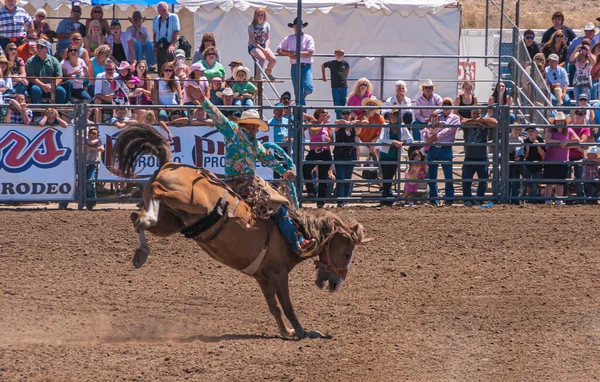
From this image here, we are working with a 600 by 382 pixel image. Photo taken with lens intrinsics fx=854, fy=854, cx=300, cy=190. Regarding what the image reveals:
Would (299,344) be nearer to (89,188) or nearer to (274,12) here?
(89,188)

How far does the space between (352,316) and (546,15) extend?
90.0 feet

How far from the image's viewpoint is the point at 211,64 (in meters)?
13.9

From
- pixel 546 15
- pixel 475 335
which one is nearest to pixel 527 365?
pixel 475 335

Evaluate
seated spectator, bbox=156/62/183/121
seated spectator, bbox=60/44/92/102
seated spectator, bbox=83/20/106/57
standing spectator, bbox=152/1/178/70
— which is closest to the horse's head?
seated spectator, bbox=156/62/183/121

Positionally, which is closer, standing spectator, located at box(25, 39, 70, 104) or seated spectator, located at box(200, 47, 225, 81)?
standing spectator, located at box(25, 39, 70, 104)

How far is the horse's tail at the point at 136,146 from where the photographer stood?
6.72 metres

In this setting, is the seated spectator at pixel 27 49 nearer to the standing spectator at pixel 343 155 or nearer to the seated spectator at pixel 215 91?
the seated spectator at pixel 215 91

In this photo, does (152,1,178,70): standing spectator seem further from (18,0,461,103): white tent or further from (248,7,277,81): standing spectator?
(18,0,461,103): white tent

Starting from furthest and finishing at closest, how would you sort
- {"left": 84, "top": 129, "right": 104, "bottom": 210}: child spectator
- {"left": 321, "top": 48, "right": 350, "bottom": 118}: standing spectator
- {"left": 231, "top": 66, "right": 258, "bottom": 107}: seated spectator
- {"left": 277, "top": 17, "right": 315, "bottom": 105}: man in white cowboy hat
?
1. {"left": 321, "top": 48, "right": 350, "bottom": 118}: standing spectator
2. {"left": 277, "top": 17, "right": 315, "bottom": 105}: man in white cowboy hat
3. {"left": 231, "top": 66, "right": 258, "bottom": 107}: seated spectator
4. {"left": 84, "top": 129, "right": 104, "bottom": 210}: child spectator

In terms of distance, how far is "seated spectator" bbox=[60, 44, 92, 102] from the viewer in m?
13.3

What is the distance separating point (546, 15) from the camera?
1288 inches

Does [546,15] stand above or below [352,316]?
above

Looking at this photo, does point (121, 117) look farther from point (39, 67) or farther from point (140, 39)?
point (140, 39)

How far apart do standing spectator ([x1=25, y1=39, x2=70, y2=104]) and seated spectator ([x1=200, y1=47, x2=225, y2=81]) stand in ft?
7.34
